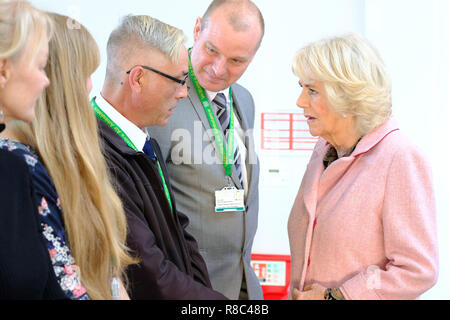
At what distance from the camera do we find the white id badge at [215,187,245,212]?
6.90 ft

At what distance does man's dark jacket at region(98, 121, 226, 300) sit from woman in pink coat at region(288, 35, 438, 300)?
15.3 inches

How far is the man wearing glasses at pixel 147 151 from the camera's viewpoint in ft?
4.66

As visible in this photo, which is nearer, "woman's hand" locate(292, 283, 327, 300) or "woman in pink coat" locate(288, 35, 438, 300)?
"woman in pink coat" locate(288, 35, 438, 300)

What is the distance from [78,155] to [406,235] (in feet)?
3.07

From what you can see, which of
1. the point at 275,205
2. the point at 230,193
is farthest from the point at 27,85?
the point at 275,205

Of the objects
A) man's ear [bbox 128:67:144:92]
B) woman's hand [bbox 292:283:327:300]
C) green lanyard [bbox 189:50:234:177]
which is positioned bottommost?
woman's hand [bbox 292:283:327:300]

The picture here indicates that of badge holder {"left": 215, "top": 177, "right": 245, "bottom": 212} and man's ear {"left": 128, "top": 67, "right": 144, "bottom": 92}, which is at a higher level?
man's ear {"left": 128, "top": 67, "right": 144, "bottom": 92}

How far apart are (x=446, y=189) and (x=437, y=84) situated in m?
0.59

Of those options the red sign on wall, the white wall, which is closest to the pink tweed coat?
the white wall

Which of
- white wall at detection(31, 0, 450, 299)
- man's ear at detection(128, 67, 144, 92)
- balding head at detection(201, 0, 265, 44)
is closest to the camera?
man's ear at detection(128, 67, 144, 92)

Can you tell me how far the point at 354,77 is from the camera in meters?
1.60

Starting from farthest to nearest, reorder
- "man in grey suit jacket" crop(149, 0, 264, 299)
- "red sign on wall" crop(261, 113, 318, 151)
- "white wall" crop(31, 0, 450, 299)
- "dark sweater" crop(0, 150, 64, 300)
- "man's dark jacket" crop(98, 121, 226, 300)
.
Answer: "red sign on wall" crop(261, 113, 318, 151)
"white wall" crop(31, 0, 450, 299)
"man in grey suit jacket" crop(149, 0, 264, 299)
"man's dark jacket" crop(98, 121, 226, 300)
"dark sweater" crop(0, 150, 64, 300)

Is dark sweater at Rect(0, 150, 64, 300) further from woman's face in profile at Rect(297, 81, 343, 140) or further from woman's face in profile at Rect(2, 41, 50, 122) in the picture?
woman's face in profile at Rect(297, 81, 343, 140)
